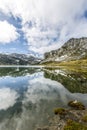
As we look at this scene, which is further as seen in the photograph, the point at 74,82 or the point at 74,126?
the point at 74,82

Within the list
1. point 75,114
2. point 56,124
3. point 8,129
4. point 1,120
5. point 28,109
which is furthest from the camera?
point 28,109

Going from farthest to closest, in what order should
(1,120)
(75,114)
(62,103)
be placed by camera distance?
(62,103) < (75,114) < (1,120)

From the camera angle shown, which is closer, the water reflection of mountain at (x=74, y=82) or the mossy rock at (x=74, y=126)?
the mossy rock at (x=74, y=126)

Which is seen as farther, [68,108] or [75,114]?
[68,108]

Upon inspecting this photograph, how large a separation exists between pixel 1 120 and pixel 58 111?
8.79 meters

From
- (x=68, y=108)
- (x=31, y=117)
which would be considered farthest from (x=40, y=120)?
(x=68, y=108)

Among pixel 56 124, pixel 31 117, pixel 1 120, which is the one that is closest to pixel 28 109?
pixel 31 117

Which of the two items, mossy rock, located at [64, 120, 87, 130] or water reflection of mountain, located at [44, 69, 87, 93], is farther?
water reflection of mountain, located at [44, 69, 87, 93]

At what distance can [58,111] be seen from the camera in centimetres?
2625

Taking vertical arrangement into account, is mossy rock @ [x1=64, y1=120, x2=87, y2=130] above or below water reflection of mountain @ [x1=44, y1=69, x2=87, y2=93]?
below

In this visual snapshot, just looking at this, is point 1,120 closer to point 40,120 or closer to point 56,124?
point 40,120

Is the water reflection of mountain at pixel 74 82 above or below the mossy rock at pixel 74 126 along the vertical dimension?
above

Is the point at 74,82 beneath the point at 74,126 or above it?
above

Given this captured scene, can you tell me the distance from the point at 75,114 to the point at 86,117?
86.6 inches
